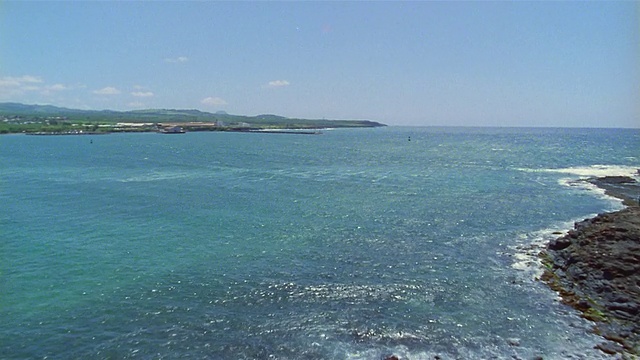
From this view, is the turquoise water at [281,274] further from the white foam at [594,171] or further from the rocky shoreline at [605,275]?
the white foam at [594,171]

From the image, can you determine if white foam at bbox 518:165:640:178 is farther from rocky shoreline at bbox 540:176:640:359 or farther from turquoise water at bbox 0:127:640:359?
rocky shoreline at bbox 540:176:640:359

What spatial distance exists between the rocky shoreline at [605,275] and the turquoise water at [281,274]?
1051 millimetres

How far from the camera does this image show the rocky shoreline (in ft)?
62.5

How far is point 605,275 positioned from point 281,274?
19128 mm

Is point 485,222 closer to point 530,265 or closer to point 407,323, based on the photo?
point 530,265

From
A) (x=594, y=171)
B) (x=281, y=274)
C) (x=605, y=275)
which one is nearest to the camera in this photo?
(x=605, y=275)

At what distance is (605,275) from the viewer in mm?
23422

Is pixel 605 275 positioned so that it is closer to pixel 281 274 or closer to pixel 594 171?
pixel 281 274

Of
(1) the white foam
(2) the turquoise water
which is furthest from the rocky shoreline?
(1) the white foam

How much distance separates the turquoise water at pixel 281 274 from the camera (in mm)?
18109

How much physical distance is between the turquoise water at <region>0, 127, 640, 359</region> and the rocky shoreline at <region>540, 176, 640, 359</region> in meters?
1.05

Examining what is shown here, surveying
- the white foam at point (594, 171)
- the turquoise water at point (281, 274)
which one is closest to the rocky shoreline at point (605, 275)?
→ the turquoise water at point (281, 274)

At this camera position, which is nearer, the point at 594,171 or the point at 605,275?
the point at 605,275

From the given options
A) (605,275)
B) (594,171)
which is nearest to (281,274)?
(605,275)
